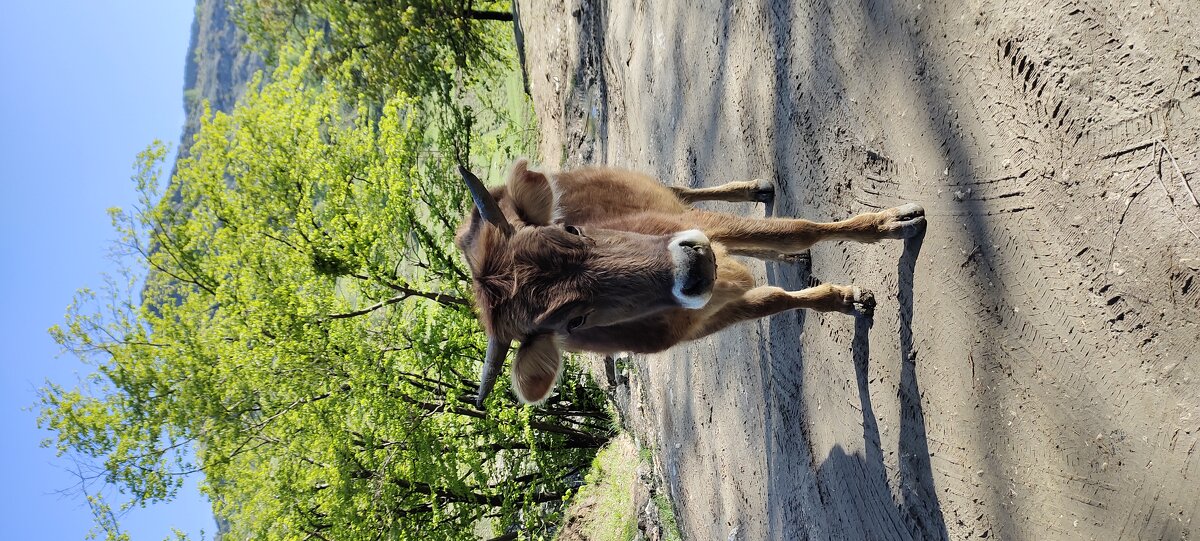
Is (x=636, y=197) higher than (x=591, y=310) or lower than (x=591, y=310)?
higher

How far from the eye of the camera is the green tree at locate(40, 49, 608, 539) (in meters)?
11.2

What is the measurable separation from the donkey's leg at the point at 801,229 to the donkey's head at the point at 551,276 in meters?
0.71

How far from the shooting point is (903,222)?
4.18m

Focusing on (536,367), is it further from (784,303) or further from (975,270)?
(975,270)

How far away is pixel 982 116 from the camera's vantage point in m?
3.59

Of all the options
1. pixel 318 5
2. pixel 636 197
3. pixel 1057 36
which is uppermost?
pixel 318 5

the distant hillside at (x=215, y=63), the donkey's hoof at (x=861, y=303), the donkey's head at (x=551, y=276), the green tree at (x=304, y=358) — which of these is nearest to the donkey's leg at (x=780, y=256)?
the donkey's hoof at (x=861, y=303)

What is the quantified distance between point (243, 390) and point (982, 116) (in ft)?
40.9

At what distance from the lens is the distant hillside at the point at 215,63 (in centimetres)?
Answer: 8450

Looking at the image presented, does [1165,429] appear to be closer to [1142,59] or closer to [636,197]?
[1142,59]

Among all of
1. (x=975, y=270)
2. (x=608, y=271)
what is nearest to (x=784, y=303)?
(x=975, y=270)

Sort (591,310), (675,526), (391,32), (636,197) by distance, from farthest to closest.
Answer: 1. (391,32)
2. (675,526)
3. (636,197)
4. (591,310)

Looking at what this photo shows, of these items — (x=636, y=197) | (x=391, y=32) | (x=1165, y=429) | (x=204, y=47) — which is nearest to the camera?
(x=1165, y=429)

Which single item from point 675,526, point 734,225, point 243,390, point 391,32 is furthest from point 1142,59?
point 391,32
